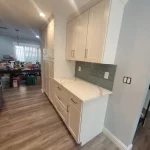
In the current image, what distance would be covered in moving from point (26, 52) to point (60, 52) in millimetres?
5815

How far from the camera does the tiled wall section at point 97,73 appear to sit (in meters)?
1.51

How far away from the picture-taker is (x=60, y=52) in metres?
2.19

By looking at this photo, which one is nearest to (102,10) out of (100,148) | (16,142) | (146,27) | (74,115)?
(146,27)

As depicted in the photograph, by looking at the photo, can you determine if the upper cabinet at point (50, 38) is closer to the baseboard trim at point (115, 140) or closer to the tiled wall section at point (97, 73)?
the tiled wall section at point (97, 73)

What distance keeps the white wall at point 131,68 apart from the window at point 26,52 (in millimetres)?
7102

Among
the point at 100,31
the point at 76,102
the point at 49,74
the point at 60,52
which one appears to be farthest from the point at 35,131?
the point at 100,31

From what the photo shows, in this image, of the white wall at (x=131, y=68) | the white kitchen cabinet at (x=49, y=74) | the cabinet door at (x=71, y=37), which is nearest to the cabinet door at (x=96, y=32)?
the white wall at (x=131, y=68)

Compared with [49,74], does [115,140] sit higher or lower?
lower

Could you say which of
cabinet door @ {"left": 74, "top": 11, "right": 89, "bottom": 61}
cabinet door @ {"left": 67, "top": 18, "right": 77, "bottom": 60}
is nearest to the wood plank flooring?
cabinet door @ {"left": 74, "top": 11, "right": 89, "bottom": 61}

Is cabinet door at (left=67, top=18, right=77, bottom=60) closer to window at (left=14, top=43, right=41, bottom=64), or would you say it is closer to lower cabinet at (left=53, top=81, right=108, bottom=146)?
lower cabinet at (left=53, top=81, right=108, bottom=146)

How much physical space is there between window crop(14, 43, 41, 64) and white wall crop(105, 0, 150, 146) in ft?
23.3

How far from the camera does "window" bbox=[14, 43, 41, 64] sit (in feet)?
21.1

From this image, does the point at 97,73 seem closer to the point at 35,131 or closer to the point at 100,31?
the point at 100,31

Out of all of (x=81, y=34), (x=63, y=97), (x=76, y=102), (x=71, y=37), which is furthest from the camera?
(x=71, y=37)
